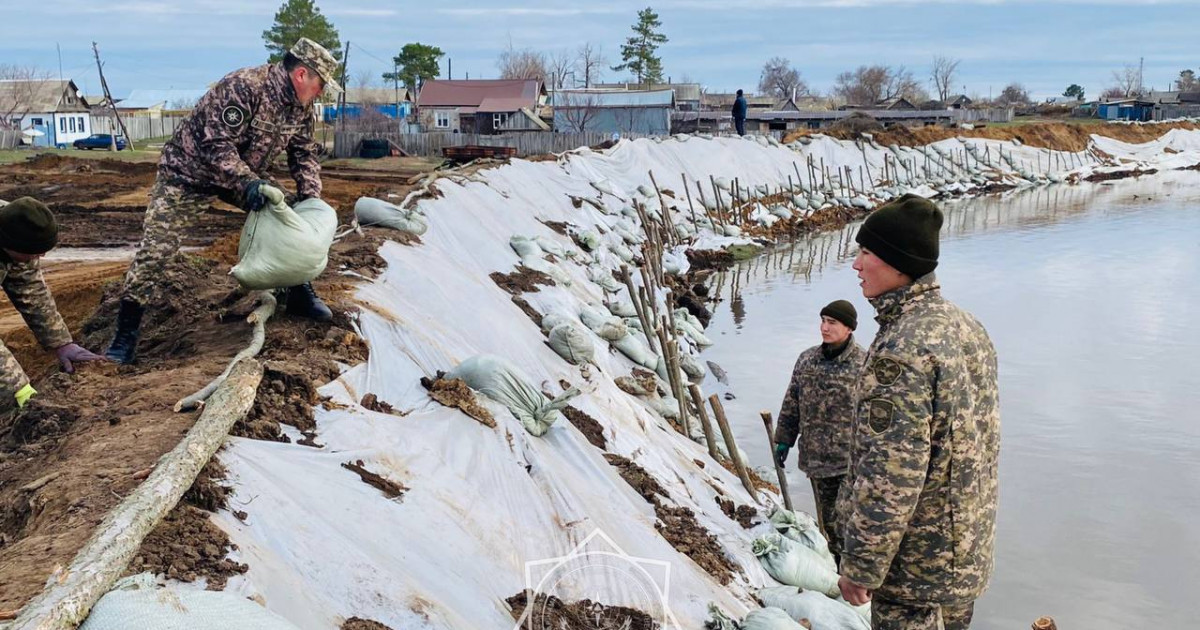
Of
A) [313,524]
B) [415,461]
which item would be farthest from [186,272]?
[313,524]

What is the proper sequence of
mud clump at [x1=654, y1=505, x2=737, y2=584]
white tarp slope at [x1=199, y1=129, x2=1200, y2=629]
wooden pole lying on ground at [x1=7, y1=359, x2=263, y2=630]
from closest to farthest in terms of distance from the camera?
wooden pole lying on ground at [x1=7, y1=359, x2=263, y2=630] → white tarp slope at [x1=199, y1=129, x2=1200, y2=629] → mud clump at [x1=654, y1=505, x2=737, y2=584]

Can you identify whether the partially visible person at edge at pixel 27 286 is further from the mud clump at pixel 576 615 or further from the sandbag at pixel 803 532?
the sandbag at pixel 803 532

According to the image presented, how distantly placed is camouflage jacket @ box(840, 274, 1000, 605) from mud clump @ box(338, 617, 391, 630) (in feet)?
3.84

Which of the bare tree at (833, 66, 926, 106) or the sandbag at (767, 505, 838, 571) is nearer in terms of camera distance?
the sandbag at (767, 505, 838, 571)

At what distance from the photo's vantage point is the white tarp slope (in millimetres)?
2742

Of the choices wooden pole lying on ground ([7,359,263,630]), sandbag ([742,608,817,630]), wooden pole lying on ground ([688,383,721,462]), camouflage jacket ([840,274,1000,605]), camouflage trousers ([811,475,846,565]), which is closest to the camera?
wooden pole lying on ground ([7,359,263,630])

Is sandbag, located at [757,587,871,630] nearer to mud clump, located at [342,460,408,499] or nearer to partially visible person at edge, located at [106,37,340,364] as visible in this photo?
mud clump, located at [342,460,408,499]

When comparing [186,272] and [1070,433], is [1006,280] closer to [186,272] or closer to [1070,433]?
[1070,433]

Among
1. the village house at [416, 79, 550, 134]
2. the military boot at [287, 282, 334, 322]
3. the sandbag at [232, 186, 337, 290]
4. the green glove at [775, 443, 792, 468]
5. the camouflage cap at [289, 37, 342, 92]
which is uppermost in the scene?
the village house at [416, 79, 550, 134]

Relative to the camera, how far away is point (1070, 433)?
7.93 metres

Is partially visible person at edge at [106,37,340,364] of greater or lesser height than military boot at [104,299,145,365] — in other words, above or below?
above

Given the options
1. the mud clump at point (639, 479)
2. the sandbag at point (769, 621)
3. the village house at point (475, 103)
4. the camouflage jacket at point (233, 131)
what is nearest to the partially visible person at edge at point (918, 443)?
the sandbag at point (769, 621)

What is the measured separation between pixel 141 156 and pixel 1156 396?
22173 mm

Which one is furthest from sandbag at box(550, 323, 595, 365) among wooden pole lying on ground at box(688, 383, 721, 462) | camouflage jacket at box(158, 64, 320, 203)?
camouflage jacket at box(158, 64, 320, 203)
